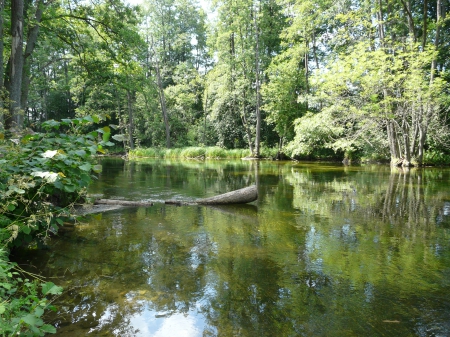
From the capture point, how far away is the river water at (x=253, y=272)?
2801 mm

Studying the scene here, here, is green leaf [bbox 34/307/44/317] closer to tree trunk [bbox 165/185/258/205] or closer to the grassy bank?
tree trunk [bbox 165/185/258/205]

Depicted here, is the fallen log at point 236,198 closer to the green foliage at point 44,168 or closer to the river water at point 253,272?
the river water at point 253,272

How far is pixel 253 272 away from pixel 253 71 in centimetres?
2731

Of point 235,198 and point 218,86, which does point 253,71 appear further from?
point 235,198

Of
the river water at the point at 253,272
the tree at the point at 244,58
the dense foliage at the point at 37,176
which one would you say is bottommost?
the river water at the point at 253,272

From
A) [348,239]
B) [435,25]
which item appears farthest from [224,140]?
[348,239]

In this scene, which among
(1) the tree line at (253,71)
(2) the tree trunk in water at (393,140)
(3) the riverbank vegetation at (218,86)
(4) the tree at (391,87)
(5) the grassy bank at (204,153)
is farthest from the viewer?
(5) the grassy bank at (204,153)

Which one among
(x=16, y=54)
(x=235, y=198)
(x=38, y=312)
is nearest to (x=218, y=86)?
(x=16, y=54)

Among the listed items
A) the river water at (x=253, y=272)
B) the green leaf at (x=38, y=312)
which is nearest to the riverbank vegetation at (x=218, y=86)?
the green leaf at (x=38, y=312)

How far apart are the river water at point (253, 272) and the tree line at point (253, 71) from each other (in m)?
1.71

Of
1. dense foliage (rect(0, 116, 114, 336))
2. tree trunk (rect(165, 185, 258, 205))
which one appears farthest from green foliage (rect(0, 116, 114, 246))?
tree trunk (rect(165, 185, 258, 205))

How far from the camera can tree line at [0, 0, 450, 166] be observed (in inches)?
450

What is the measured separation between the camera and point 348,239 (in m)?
5.24

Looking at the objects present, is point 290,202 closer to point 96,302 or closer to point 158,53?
point 96,302
